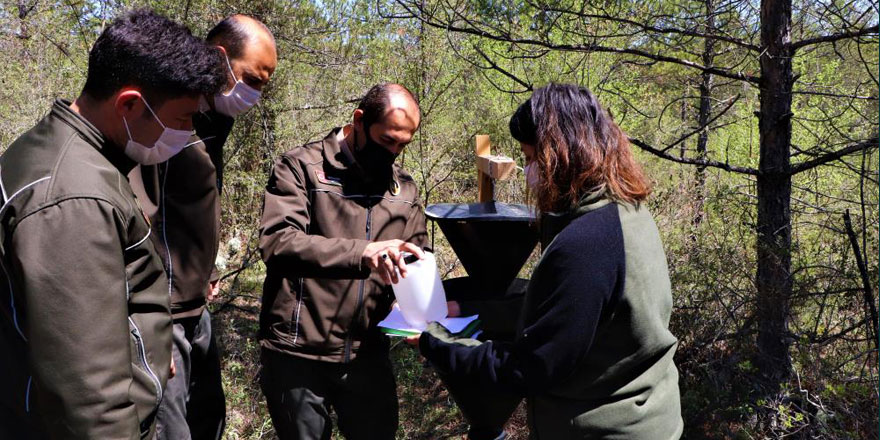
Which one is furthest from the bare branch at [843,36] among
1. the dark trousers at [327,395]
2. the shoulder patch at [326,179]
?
the dark trousers at [327,395]

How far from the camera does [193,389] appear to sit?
3055 mm

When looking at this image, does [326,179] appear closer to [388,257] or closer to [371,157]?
[371,157]

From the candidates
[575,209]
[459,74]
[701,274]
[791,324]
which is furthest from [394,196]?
[459,74]

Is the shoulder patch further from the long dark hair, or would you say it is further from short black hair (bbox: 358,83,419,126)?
the long dark hair

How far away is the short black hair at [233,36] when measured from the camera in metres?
2.85

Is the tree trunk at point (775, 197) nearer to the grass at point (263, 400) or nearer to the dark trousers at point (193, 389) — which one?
the grass at point (263, 400)

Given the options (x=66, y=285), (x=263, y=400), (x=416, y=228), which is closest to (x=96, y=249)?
(x=66, y=285)

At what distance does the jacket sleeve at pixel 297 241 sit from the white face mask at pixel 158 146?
29.1 inches

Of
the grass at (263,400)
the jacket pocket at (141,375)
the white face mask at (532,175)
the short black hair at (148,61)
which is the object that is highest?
the short black hair at (148,61)

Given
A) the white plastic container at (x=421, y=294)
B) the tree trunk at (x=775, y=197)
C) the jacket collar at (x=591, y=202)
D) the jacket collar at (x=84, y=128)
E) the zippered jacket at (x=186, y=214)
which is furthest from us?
the tree trunk at (x=775, y=197)

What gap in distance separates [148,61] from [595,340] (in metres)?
1.40

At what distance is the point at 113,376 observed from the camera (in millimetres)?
1487

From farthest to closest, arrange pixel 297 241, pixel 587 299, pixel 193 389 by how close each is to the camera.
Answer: pixel 193 389 < pixel 297 241 < pixel 587 299

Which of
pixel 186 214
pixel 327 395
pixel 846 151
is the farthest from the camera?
pixel 846 151
